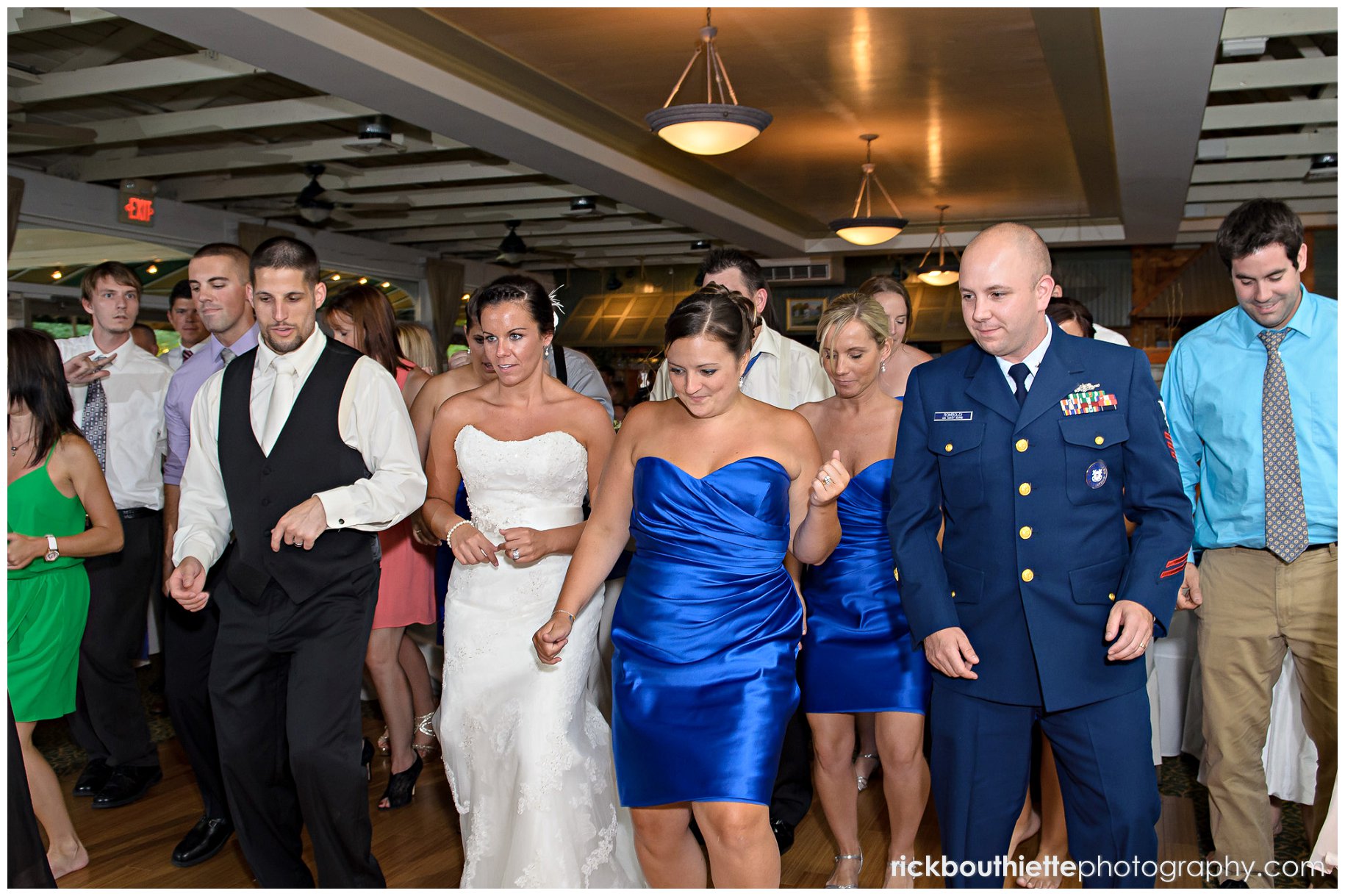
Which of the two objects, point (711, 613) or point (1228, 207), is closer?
point (711, 613)

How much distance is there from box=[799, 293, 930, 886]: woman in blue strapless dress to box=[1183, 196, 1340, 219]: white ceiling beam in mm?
10690

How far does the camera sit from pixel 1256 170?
397 inches

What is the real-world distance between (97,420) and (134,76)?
3371mm

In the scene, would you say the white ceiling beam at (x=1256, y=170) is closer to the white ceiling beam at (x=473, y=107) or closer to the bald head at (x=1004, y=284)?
the white ceiling beam at (x=473, y=107)

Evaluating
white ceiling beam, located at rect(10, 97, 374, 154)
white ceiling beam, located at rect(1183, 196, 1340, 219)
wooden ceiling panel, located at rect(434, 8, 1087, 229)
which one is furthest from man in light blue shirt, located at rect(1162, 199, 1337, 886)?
white ceiling beam, located at rect(1183, 196, 1340, 219)

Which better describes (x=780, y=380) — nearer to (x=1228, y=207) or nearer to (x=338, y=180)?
(x=338, y=180)

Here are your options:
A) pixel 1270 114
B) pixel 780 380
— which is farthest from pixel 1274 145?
pixel 780 380

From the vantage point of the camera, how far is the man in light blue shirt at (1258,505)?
281 cm

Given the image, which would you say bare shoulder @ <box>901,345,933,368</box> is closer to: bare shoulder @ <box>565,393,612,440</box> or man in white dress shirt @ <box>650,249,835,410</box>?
man in white dress shirt @ <box>650,249,835,410</box>

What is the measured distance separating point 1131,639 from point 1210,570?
3.34ft

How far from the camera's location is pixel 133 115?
319 inches

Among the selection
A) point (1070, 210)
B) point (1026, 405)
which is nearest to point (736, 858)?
point (1026, 405)

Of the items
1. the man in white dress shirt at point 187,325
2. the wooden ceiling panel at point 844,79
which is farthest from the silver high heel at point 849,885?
the wooden ceiling panel at point 844,79

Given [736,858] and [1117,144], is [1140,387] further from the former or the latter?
[1117,144]
